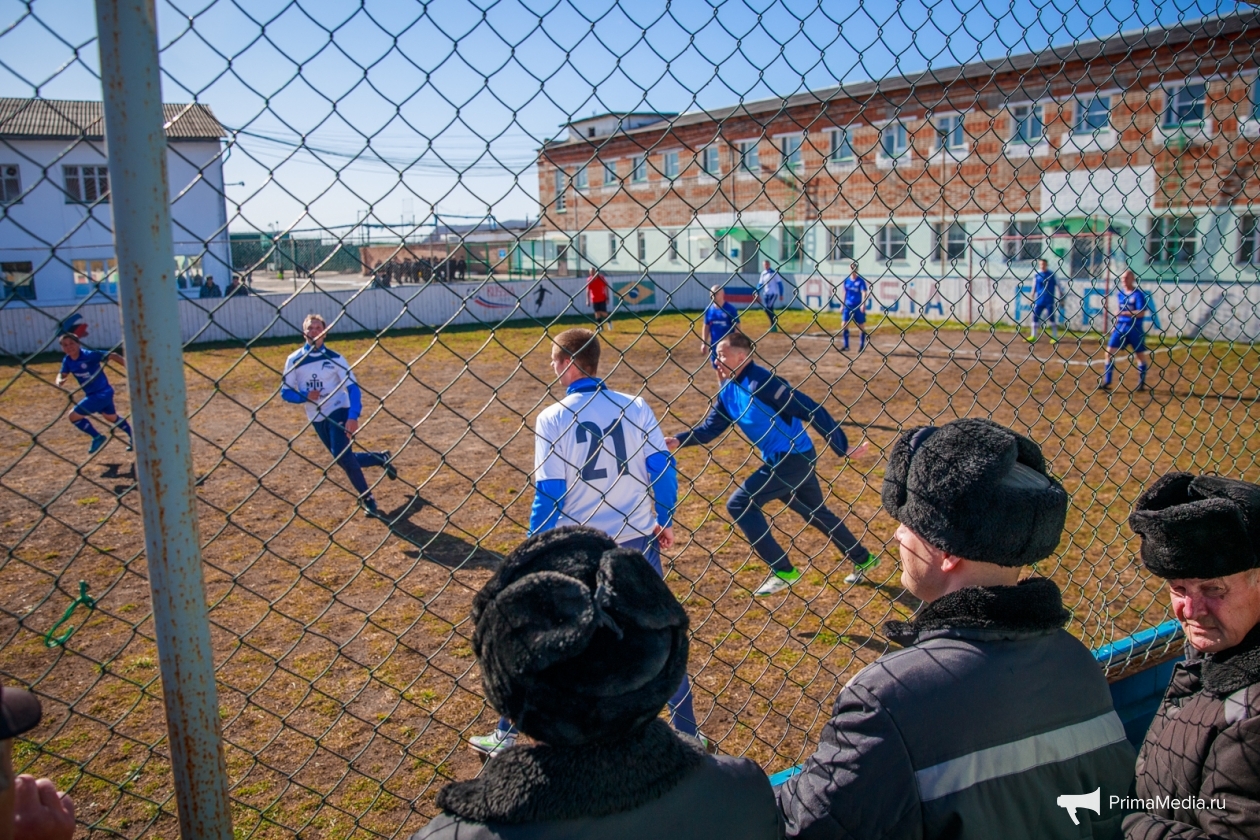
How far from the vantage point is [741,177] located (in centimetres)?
2805

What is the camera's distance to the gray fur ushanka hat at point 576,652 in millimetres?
1215

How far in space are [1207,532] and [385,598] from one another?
9.85 feet

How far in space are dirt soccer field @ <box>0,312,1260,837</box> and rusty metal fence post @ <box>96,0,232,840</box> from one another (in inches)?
5.7

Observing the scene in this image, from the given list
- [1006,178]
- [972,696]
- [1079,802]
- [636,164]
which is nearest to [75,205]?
[636,164]

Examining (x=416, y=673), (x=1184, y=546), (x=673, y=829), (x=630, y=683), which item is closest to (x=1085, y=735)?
(x=1184, y=546)

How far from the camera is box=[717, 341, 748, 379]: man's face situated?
209 inches

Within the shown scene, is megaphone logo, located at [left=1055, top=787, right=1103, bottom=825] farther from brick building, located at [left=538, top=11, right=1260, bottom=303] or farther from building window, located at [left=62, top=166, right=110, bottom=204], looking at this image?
building window, located at [left=62, top=166, right=110, bottom=204]

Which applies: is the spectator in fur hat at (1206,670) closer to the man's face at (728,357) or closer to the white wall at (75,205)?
the white wall at (75,205)

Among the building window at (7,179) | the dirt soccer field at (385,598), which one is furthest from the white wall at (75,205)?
the dirt soccer field at (385,598)

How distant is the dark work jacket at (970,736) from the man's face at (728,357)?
Answer: 356 centimetres

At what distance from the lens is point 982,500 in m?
1.66

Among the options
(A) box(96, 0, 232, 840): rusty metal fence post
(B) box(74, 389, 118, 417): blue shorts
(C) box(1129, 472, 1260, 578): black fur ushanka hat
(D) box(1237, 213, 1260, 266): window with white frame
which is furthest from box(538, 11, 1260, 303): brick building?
(B) box(74, 389, 118, 417): blue shorts

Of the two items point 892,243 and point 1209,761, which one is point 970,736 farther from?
point 892,243

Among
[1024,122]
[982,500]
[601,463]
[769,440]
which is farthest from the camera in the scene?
[1024,122]
